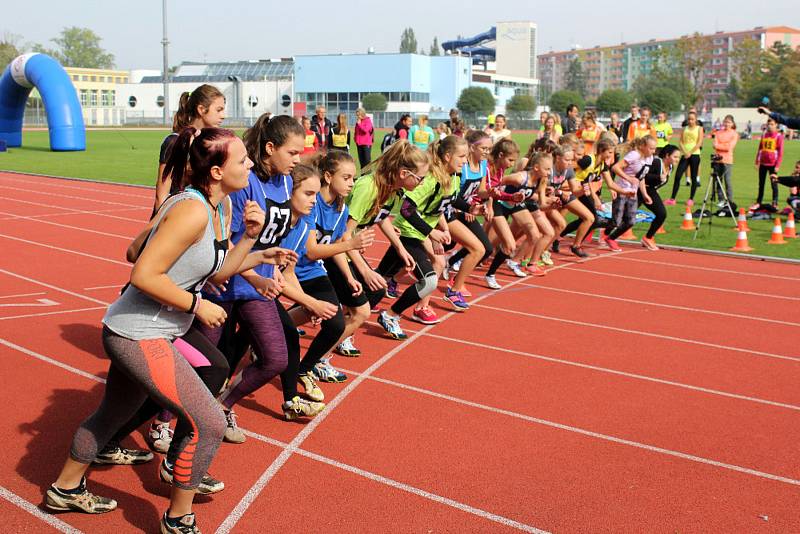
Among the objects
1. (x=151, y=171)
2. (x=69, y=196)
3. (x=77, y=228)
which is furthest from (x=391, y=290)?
(x=151, y=171)

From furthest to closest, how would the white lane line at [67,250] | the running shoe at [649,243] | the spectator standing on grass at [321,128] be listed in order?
1. the spectator standing on grass at [321,128]
2. the running shoe at [649,243]
3. the white lane line at [67,250]

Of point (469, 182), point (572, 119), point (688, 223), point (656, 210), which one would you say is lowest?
point (688, 223)

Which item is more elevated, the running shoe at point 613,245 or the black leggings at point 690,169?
the black leggings at point 690,169

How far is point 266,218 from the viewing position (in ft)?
15.4

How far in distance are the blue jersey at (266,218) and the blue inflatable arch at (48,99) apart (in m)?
31.0

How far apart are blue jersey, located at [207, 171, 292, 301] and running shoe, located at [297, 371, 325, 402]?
99 cm

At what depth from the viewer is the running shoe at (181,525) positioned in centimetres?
346

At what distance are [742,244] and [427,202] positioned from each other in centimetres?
655

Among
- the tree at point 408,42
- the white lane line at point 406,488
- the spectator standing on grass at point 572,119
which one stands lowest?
the white lane line at point 406,488

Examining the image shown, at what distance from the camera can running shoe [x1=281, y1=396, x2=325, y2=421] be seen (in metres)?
5.05

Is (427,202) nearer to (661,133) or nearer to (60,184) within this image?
(661,133)

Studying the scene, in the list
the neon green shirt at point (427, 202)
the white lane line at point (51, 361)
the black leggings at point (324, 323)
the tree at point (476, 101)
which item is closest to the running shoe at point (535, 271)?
→ the neon green shirt at point (427, 202)

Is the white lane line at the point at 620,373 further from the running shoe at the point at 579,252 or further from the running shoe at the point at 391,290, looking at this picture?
the running shoe at the point at 579,252

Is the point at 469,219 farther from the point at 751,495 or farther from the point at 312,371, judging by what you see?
the point at 751,495
